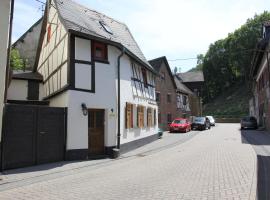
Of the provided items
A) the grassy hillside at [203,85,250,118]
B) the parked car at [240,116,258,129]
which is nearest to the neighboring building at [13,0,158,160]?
the parked car at [240,116,258,129]

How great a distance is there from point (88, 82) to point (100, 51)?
1.88m

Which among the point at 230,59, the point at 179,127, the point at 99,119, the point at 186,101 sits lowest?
the point at 179,127

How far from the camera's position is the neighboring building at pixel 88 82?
548 inches

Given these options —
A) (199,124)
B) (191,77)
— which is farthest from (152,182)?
(191,77)

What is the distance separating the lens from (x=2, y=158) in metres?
10.9

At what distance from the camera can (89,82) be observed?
47.8 feet

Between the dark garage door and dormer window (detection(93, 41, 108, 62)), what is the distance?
3.27 m

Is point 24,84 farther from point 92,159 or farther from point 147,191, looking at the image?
point 147,191

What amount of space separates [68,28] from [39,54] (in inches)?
349

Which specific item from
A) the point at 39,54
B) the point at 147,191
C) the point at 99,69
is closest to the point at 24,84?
the point at 39,54

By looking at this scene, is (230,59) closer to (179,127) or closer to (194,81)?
(194,81)

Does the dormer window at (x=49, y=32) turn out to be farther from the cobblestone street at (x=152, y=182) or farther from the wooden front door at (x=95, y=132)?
the cobblestone street at (x=152, y=182)

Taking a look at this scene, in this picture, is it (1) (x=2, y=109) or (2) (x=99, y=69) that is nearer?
(1) (x=2, y=109)

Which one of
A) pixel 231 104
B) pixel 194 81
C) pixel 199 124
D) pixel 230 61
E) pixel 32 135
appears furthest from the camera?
pixel 230 61
